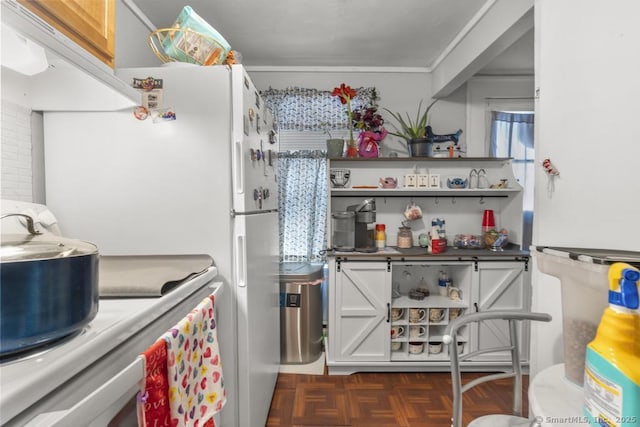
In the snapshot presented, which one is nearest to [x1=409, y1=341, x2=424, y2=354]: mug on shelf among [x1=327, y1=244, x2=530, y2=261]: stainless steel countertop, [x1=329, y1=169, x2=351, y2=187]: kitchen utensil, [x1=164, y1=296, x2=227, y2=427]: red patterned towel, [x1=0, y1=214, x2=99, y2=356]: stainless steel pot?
[x1=327, y1=244, x2=530, y2=261]: stainless steel countertop

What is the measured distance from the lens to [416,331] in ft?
8.16

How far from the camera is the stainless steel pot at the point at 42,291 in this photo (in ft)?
1.67

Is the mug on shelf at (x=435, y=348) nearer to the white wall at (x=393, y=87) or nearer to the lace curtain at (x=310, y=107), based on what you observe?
the white wall at (x=393, y=87)

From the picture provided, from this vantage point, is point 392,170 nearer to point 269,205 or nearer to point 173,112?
point 269,205

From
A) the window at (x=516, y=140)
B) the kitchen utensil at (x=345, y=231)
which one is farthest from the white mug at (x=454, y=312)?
the window at (x=516, y=140)

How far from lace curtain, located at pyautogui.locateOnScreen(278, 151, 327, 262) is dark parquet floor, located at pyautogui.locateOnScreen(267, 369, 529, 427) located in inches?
40.5

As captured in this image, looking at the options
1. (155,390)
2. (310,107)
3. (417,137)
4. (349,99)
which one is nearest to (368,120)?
(349,99)

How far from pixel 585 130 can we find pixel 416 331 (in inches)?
71.9

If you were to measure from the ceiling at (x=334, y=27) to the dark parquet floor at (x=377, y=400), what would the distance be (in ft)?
8.21

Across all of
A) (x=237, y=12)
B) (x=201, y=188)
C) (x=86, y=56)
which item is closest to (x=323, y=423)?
(x=201, y=188)

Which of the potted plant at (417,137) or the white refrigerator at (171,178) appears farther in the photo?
the potted plant at (417,137)

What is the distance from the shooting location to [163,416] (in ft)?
2.50

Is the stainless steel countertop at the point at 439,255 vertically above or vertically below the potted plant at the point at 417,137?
below

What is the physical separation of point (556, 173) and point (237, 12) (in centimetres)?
204
